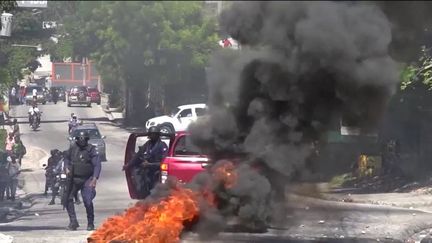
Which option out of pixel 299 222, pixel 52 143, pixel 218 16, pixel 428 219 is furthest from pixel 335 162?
pixel 52 143

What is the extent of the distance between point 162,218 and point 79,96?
29.5ft

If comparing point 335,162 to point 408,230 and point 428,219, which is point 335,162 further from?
point 428,219

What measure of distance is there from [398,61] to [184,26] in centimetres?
280

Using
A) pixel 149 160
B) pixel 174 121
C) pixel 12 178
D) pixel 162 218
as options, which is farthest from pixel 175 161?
pixel 12 178

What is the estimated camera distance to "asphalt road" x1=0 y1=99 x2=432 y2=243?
41.0 feet

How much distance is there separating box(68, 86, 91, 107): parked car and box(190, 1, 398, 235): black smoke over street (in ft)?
21.7

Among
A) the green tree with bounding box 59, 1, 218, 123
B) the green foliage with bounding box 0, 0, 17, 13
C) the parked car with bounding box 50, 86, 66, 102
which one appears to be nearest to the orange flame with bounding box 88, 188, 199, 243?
the green tree with bounding box 59, 1, 218, 123

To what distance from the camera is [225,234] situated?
11305 mm

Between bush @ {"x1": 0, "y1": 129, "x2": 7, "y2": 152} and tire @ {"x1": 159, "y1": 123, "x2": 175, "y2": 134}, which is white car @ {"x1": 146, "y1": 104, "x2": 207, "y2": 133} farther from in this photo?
bush @ {"x1": 0, "y1": 129, "x2": 7, "y2": 152}

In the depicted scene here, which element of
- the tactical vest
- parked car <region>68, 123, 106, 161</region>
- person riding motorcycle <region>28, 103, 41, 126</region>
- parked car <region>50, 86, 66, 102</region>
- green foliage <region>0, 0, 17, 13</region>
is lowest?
the tactical vest

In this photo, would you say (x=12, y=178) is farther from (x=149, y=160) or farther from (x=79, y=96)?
(x=149, y=160)

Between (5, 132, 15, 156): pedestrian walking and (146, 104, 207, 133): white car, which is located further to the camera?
(5, 132, 15, 156): pedestrian walking

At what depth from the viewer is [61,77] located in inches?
613

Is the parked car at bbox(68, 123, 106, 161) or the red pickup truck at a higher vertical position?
the parked car at bbox(68, 123, 106, 161)
